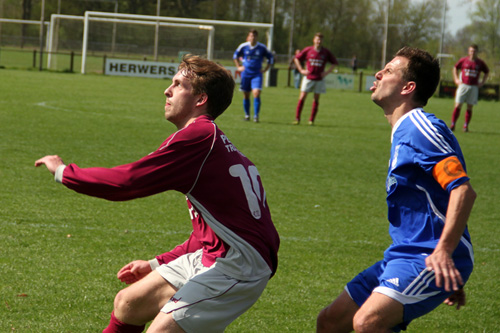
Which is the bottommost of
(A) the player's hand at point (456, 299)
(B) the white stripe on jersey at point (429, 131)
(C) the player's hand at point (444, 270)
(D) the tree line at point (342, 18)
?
(A) the player's hand at point (456, 299)

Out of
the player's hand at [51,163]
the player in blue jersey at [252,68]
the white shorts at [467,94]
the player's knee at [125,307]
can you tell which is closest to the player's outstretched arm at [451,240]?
the player's knee at [125,307]

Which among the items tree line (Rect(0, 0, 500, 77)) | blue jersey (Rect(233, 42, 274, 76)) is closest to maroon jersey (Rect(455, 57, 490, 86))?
blue jersey (Rect(233, 42, 274, 76))

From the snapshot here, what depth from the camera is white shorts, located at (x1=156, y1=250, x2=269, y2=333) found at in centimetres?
289

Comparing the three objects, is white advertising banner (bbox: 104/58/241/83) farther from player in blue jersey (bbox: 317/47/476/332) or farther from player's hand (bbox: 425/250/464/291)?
player's hand (bbox: 425/250/464/291)

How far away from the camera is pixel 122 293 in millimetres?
3139

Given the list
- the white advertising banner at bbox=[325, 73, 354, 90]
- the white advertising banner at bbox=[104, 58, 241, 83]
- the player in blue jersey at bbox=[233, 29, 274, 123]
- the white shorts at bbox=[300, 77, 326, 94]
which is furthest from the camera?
the white advertising banner at bbox=[325, 73, 354, 90]

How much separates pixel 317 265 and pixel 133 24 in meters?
30.4

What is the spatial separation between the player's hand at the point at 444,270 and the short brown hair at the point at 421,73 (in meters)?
0.98

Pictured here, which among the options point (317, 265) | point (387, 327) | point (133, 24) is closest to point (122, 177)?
point (387, 327)

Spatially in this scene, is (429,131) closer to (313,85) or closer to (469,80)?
(313,85)

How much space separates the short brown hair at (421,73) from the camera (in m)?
3.46

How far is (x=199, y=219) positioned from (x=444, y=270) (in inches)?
43.9

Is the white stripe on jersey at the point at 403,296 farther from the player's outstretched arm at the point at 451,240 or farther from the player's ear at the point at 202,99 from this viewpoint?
the player's ear at the point at 202,99

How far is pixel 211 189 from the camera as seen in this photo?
3016 mm
